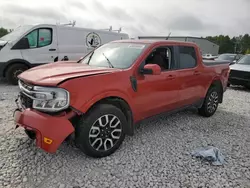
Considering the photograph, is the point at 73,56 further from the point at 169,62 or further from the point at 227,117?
the point at 227,117

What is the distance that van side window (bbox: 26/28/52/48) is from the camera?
762 cm

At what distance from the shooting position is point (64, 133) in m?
2.55

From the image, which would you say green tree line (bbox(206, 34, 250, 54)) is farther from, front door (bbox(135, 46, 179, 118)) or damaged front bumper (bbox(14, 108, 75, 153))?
damaged front bumper (bbox(14, 108, 75, 153))

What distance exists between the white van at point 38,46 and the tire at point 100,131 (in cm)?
584

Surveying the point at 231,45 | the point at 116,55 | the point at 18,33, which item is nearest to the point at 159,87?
the point at 116,55

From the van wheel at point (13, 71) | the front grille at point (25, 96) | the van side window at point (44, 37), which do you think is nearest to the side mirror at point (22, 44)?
the van side window at point (44, 37)

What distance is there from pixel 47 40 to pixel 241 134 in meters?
7.04

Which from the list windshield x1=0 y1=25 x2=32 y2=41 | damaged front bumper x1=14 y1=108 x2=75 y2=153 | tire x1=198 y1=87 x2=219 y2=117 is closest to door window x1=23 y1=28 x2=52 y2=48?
windshield x1=0 y1=25 x2=32 y2=41

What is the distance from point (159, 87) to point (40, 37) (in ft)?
19.3

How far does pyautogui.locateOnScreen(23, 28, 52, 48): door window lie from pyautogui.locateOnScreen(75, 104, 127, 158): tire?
596 cm

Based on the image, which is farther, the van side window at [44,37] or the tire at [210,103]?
the van side window at [44,37]

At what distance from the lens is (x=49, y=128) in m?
2.50

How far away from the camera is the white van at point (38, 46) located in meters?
7.35

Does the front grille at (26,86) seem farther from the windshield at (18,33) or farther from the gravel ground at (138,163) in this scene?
the windshield at (18,33)
